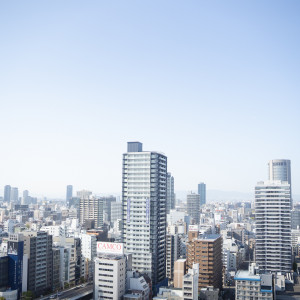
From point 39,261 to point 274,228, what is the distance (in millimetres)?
50014

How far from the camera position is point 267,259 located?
83875mm

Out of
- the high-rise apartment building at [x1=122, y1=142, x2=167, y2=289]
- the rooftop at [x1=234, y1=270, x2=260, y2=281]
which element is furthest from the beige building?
the high-rise apartment building at [x1=122, y1=142, x2=167, y2=289]

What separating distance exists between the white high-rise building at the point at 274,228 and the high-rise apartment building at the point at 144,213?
75.7 feet

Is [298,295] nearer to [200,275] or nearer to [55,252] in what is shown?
[200,275]

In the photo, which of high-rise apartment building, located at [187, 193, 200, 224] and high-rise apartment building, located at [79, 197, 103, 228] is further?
high-rise apartment building, located at [187, 193, 200, 224]

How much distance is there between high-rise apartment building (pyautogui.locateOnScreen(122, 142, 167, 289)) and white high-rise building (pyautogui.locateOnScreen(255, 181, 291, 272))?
2307 cm

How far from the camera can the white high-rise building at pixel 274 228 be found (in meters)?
83.4

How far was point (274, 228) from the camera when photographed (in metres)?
84.5

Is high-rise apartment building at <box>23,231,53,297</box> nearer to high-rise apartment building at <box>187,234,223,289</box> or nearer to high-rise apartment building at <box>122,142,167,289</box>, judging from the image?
high-rise apartment building at <box>122,142,167,289</box>

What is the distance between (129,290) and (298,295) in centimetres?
3421

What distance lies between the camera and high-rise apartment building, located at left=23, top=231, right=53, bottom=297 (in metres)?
66.1

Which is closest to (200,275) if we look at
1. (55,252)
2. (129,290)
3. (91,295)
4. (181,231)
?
(129,290)

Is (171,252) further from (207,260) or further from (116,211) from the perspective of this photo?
(116,211)

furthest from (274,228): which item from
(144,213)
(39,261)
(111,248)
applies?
(39,261)
